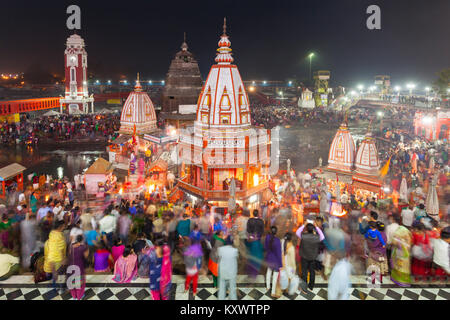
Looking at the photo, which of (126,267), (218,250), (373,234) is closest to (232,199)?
(126,267)

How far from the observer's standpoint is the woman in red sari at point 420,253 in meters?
5.71

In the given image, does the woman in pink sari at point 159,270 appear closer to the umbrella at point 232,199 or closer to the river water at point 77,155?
the umbrella at point 232,199

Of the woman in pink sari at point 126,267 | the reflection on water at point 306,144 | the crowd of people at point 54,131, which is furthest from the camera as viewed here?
the crowd of people at point 54,131

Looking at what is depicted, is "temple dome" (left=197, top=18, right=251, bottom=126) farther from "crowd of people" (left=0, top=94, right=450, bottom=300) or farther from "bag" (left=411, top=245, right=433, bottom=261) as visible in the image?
"bag" (left=411, top=245, right=433, bottom=261)

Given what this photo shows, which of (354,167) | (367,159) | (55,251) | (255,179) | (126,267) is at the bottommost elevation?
(126,267)

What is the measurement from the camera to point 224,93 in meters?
11.3

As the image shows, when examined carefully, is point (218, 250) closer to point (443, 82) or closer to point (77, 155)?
point (77, 155)

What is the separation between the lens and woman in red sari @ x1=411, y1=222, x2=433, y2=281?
571cm


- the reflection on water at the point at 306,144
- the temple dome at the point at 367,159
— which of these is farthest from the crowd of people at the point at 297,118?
the temple dome at the point at 367,159

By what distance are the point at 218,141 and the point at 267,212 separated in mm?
3411

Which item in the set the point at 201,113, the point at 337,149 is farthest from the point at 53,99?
the point at 337,149

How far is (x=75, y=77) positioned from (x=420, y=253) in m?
47.6

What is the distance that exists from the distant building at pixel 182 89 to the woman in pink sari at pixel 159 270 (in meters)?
18.2
